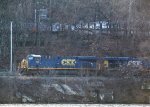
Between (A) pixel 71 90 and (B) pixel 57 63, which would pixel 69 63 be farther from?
(A) pixel 71 90

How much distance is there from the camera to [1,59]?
13469 mm

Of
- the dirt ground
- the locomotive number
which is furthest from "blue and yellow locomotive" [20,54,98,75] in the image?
the dirt ground

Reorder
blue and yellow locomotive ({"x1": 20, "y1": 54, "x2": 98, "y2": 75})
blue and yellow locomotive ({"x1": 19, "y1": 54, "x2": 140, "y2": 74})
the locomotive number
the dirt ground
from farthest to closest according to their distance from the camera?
1. the locomotive number
2. blue and yellow locomotive ({"x1": 20, "y1": 54, "x2": 98, "y2": 75})
3. blue and yellow locomotive ({"x1": 19, "y1": 54, "x2": 140, "y2": 74})
4. the dirt ground

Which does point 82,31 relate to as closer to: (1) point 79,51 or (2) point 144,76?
(1) point 79,51

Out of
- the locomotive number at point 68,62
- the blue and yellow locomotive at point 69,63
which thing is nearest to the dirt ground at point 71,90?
the blue and yellow locomotive at point 69,63

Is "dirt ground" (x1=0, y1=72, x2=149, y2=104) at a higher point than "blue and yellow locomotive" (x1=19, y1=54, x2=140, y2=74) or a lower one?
lower

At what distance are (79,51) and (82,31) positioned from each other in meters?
0.82

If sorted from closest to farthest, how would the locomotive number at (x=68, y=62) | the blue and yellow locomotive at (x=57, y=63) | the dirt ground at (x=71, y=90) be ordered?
1. the dirt ground at (x=71, y=90)
2. the blue and yellow locomotive at (x=57, y=63)
3. the locomotive number at (x=68, y=62)

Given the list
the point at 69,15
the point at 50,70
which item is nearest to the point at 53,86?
the point at 50,70

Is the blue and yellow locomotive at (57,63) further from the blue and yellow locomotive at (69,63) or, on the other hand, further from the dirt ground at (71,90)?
the dirt ground at (71,90)

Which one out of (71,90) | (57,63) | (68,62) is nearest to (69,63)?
(68,62)

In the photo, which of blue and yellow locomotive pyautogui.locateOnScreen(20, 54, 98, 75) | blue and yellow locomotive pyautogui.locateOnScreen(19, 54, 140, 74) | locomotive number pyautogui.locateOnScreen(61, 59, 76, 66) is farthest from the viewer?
locomotive number pyautogui.locateOnScreen(61, 59, 76, 66)

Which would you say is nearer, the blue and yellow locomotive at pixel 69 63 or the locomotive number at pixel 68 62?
the blue and yellow locomotive at pixel 69 63

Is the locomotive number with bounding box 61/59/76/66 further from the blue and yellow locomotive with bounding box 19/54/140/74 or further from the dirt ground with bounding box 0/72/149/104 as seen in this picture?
the dirt ground with bounding box 0/72/149/104
